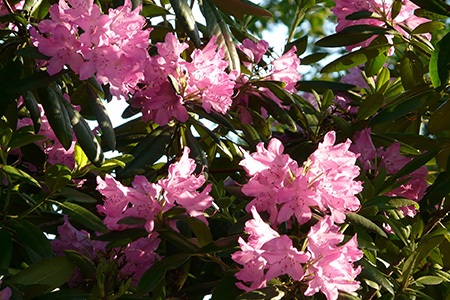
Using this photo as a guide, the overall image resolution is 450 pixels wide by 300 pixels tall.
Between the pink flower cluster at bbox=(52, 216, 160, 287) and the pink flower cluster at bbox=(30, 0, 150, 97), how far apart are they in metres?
0.30

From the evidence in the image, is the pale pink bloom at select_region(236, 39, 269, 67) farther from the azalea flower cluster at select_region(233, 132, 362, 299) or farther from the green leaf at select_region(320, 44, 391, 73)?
the azalea flower cluster at select_region(233, 132, 362, 299)

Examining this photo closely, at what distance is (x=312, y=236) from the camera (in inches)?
64.6

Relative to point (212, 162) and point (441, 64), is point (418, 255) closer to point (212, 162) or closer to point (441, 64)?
point (441, 64)

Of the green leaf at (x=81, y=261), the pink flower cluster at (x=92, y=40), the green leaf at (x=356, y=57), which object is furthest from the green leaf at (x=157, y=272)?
the green leaf at (x=356, y=57)

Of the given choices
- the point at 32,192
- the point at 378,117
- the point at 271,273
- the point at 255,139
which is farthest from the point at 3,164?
the point at 378,117

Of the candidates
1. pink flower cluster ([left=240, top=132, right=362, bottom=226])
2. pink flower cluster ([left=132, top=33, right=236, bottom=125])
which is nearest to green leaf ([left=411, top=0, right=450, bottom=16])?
pink flower cluster ([left=132, top=33, right=236, bottom=125])

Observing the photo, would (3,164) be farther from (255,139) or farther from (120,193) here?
(255,139)

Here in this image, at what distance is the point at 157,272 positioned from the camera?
1771mm

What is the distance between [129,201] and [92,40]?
0.31 metres

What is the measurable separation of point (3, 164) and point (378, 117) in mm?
817

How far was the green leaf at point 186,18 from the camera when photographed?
2068 mm

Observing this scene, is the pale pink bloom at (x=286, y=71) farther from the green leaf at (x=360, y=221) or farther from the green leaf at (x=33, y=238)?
the green leaf at (x=33, y=238)

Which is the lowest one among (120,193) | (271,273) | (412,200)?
(412,200)

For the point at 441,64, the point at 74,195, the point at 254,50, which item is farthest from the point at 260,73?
the point at 74,195
